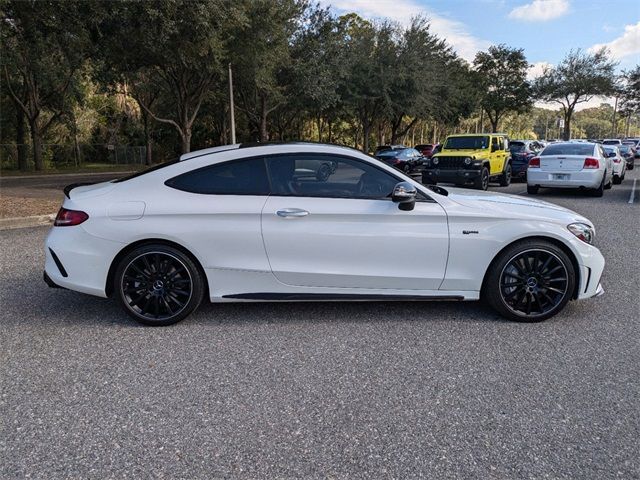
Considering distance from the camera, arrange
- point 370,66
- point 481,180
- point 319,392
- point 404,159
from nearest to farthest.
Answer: point 319,392, point 481,180, point 404,159, point 370,66

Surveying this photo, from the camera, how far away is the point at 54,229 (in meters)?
4.35

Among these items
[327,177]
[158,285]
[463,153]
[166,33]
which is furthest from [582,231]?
[166,33]

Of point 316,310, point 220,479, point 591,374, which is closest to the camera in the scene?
point 220,479

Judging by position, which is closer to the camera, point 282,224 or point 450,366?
point 450,366

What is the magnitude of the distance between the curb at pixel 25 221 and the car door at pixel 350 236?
7.48m

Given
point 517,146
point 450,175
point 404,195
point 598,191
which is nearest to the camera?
point 404,195

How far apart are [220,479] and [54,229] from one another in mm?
2955

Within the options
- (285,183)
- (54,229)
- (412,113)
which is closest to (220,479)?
(285,183)

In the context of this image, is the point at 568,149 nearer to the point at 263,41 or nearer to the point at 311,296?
the point at 263,41

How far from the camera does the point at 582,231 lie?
14.7 feet

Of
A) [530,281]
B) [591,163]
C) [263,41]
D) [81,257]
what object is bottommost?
[530,281]

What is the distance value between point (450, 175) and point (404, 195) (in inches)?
465

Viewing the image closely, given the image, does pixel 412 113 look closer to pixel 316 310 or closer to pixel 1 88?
pixel 1 88

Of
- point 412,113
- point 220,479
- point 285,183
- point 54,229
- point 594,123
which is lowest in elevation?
point 220,479
